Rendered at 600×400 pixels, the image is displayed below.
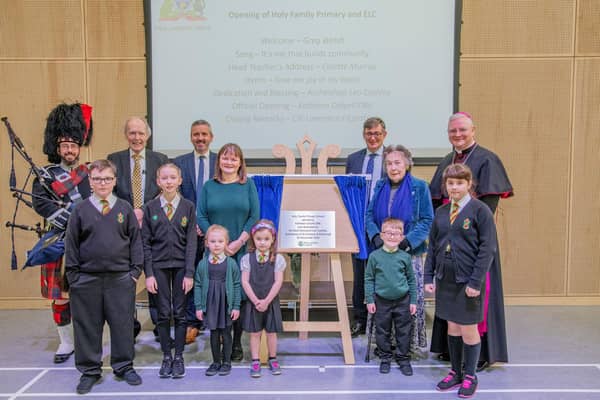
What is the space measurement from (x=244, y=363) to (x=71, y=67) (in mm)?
3135

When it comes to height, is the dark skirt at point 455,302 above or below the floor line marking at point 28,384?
above

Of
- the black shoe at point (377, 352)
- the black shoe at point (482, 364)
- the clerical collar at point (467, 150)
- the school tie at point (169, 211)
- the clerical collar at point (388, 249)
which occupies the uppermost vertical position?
the clerical collar at point (467, 150)

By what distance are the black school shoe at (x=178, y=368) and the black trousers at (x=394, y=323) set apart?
1.23 meters

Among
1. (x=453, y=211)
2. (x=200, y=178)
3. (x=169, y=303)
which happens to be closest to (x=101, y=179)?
(x=169, y=303)

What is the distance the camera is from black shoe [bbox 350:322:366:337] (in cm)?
Answer: 380

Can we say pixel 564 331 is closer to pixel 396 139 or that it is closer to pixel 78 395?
pixel 396 139

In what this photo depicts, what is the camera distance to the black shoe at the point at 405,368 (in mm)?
3092

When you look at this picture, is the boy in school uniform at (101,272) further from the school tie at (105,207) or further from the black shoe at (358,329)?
the black shoe at (358,329)

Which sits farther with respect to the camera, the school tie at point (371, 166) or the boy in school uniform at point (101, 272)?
the school tie at point (371, 166)

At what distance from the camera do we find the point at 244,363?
3.29m

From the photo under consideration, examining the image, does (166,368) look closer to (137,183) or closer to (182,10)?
(137,183)

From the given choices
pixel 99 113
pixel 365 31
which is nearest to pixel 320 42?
pixel 365 31

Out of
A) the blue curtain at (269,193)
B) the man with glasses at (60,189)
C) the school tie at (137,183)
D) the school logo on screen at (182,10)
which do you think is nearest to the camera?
the man with glasses at (60,189)

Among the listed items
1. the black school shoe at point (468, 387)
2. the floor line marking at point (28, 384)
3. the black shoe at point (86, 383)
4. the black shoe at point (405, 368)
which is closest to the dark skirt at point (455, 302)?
the black school shoe at point (468, 387)
